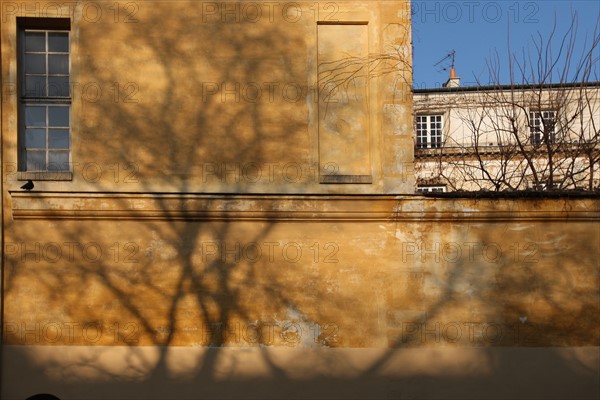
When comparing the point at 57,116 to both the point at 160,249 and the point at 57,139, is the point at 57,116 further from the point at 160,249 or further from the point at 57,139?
the point at 160,249

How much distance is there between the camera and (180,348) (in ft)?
29.1

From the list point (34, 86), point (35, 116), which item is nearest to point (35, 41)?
point (34, 86)

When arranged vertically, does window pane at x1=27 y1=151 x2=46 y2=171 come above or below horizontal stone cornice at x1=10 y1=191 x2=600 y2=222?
above

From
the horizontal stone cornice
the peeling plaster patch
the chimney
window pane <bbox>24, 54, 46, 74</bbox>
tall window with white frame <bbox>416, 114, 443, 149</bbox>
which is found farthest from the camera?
the chimney

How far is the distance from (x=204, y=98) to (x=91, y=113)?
176cm

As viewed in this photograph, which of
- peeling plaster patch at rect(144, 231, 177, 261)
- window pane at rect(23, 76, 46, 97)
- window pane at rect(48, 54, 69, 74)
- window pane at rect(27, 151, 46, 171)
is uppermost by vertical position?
window pane at rect(48, 54, 69, 74)

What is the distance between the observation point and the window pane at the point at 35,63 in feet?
31.2

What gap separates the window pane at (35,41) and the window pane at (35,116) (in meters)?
0.97

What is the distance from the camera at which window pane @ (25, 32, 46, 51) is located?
374 inches

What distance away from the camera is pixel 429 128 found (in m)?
25.1

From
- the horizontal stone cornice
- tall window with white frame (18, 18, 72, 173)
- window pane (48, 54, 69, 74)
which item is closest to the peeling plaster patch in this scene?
the horizontal stone cornice

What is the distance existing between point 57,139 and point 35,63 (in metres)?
1.27

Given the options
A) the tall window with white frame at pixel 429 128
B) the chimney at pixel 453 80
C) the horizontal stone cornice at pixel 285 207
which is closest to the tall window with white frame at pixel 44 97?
the horizontal stone cornice at pixel 285 207

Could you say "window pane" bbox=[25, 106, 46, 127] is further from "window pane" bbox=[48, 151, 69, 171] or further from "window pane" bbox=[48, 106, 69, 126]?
"window pane" bbox=[48, 151, 69, 171]
